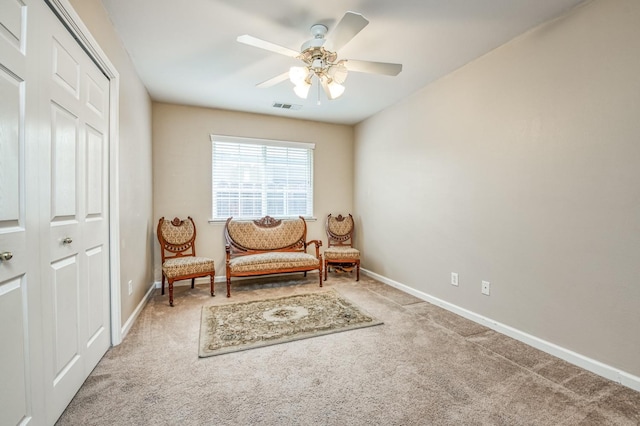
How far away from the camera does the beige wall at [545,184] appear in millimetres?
1867

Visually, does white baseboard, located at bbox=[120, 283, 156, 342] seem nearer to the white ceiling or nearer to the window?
the window

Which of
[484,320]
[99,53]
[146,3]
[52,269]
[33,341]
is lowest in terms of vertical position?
[484,320]

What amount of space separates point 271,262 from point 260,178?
4.76ft

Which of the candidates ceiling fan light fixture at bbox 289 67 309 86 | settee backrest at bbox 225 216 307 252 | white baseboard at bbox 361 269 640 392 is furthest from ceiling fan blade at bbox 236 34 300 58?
white baseboard at bbox 361 269 640 392

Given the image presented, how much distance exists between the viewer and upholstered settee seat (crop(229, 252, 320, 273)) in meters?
3.75

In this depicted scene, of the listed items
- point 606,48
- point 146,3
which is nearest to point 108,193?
point 146,3

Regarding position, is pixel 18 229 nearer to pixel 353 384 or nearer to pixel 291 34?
pixel 353 384

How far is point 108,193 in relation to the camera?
2.25 m

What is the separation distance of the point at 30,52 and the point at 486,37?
3.01 metres

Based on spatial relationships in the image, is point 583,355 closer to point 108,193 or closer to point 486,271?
point 486,271

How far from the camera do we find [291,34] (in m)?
2.42

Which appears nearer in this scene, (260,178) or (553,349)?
(553,349)

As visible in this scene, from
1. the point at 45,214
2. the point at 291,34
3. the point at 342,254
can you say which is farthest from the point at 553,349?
the point at 45,214

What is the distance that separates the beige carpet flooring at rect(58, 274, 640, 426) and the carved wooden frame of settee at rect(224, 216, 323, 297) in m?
1.21
